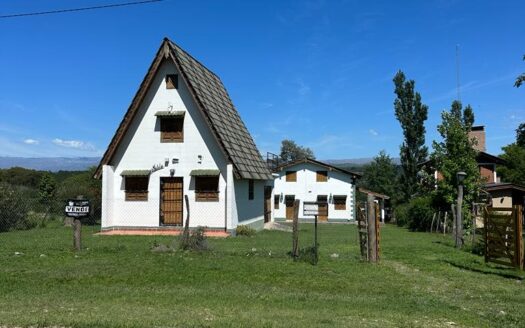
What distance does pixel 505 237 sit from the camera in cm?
1343

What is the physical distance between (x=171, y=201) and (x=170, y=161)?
1.91 metres

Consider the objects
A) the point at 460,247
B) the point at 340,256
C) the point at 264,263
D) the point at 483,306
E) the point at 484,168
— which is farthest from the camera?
the point at 484,168

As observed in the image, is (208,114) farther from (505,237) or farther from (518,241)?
(518,241)

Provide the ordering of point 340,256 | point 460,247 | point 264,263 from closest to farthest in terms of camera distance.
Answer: point 264,263, point 340,256, point 460,247

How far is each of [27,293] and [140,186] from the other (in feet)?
48.1

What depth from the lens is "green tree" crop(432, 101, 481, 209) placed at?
28766 mm

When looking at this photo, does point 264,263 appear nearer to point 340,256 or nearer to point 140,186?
point 340,256

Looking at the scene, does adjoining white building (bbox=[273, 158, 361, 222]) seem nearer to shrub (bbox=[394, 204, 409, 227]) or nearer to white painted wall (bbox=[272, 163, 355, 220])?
white painted wall (bbox=[272, 163, 355, 220])

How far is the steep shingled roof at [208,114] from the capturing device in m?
22.1

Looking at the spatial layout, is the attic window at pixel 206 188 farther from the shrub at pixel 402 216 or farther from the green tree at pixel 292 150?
the green tree at pixel 292 150

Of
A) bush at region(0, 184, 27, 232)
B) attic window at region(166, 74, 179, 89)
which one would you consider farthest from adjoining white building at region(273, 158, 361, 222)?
bush at region(0, 184, 27, 232)

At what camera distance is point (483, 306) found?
26.9ft

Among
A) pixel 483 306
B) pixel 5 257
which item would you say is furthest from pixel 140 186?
pixel 483 306

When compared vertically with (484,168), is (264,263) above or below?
below
